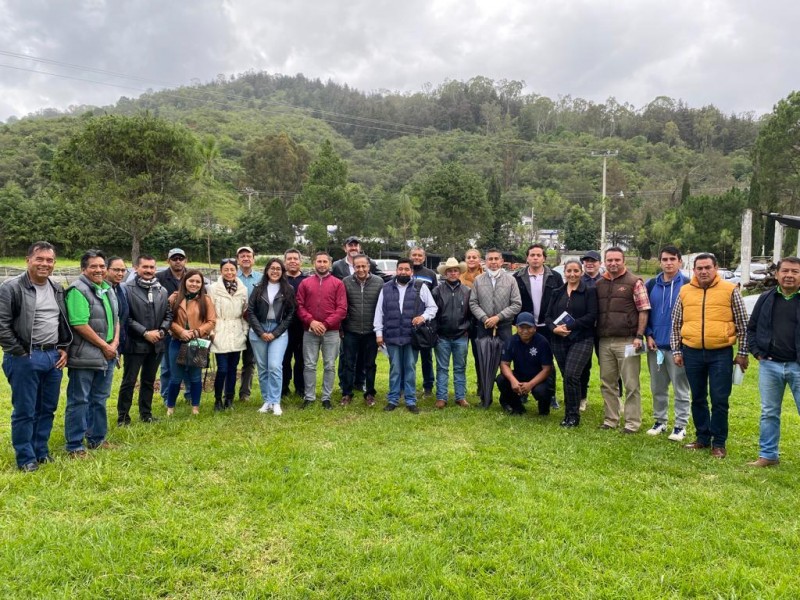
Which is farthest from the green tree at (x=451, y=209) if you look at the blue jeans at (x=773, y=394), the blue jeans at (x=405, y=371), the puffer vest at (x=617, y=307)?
the blue jeans at (x=773, y=394)

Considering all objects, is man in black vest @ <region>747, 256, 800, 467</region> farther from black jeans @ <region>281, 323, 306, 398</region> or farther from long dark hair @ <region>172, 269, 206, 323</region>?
long dark hair @ <region>172, 269, 206, 323</region>

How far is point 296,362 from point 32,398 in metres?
3.18

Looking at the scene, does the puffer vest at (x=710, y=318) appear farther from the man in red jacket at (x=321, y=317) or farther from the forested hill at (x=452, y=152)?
the forested hill at (x=452, y=152)

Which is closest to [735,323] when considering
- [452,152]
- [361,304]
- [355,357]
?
[361,304]

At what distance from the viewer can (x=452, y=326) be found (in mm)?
6266

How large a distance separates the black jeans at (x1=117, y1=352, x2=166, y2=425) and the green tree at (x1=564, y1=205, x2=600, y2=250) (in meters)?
45.6

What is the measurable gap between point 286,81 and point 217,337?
570ft

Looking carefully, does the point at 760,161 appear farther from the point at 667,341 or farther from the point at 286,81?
the point at 286,81

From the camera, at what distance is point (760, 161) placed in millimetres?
35031

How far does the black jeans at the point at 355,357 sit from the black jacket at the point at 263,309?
2.77ft

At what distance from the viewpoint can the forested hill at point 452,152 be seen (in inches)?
1706

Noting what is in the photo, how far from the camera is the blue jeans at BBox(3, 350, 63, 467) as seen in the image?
3959 mm

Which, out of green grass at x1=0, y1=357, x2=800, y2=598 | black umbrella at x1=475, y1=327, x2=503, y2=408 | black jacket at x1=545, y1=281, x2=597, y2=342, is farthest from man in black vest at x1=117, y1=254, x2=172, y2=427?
black jacket at x1=545, y1=281, x2=597, y2=342

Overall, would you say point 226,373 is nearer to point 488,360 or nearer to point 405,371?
point 405,371
